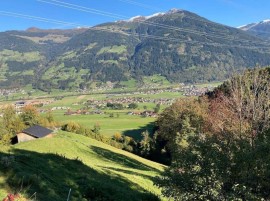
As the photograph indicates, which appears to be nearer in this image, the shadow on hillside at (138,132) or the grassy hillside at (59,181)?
the grassy hillside at (59,181)

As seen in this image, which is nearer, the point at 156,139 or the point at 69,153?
the point at 69,153

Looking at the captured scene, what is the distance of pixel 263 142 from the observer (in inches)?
658

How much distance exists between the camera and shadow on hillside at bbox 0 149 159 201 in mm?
17359

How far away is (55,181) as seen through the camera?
66.0ft

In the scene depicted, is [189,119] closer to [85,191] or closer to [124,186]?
[124,186]

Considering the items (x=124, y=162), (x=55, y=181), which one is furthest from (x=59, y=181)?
(x=124, y=162)

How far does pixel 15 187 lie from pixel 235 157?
10.6m

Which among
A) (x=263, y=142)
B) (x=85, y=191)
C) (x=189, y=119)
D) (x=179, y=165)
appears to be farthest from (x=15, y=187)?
(x=189, y=119)

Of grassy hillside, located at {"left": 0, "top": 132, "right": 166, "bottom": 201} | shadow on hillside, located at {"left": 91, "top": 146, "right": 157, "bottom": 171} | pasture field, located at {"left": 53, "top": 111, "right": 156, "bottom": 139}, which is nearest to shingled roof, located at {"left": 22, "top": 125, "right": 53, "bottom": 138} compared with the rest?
shadow on hillside, located at {"left": 91, "top": 146, "right": 157, "bottom": 171}

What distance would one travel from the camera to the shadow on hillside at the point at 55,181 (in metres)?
17.4

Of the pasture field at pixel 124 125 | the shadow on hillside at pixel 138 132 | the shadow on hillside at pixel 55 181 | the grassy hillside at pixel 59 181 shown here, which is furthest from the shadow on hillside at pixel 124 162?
the pasture field at pixel 124 125

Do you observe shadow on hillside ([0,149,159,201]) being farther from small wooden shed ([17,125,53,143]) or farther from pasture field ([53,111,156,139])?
pasture field ([53,111,156,139])

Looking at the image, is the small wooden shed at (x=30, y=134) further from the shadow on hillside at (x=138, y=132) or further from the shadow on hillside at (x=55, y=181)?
the shadow on hillside at (x=138, y=132)

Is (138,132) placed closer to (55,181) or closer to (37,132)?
(37,132)
